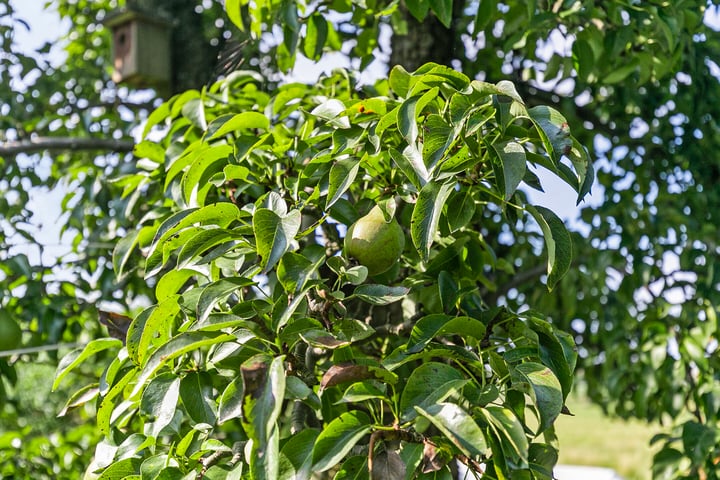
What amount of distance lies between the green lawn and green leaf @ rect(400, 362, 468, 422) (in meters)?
4.67

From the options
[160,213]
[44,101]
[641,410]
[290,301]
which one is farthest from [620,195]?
[44,101]

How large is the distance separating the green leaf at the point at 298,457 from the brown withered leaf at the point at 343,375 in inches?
1.9

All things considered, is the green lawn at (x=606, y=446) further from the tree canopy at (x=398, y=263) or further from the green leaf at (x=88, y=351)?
the green leaf at (x=88, y=351)

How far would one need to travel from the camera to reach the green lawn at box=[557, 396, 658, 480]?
19.5 feet

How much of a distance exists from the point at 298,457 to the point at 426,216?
0.23m

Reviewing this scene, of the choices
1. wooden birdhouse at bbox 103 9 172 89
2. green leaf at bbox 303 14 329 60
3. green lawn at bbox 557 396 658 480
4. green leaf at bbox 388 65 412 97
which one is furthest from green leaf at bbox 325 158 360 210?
green lawn at bbox 557 396 658 480

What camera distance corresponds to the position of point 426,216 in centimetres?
70

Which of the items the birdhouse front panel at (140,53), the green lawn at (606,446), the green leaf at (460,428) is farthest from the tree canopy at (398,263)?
the green lawn at (606,446)

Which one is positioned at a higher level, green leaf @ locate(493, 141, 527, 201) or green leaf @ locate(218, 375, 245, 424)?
green leaf @ locate(493, 141, 527, 201)

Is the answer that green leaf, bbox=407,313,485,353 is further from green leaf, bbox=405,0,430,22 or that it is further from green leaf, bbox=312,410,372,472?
green leaf, bbox=405,0,430,22

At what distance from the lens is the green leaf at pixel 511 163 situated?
25.8 inches

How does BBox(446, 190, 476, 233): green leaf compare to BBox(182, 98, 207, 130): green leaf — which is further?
BBox(182, 98, 207, 130): green leaf

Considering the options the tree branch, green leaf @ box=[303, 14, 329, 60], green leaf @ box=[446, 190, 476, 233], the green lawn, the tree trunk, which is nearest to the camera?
green leaf @ box=[446, 190, 476, 233]

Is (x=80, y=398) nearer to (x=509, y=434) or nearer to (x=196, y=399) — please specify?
(x=196, y=399)
